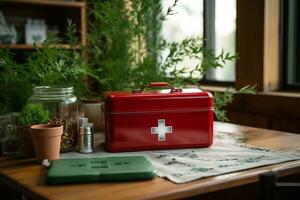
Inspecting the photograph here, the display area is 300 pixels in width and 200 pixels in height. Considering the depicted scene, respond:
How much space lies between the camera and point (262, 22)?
2.19 m

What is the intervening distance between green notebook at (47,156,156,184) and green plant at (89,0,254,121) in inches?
23.5

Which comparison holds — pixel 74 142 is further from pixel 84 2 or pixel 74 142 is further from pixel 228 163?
pixel 84 2

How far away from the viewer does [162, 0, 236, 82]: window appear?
2.65 meters

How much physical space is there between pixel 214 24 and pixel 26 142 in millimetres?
1805

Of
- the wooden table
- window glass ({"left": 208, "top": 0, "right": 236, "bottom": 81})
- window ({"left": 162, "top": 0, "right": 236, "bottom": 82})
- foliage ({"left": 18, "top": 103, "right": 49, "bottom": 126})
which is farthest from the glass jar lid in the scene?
window glass ({"left": 208, "top": 0, "right": 236, "bottom": 81})

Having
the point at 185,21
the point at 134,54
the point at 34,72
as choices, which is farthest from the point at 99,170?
the point at 185,21

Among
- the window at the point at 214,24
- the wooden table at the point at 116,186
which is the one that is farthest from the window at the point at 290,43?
the wooden table at the point at 116,186

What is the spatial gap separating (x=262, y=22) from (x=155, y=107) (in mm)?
1120

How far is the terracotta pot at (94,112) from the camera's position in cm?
162

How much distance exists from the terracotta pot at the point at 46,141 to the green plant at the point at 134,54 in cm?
53

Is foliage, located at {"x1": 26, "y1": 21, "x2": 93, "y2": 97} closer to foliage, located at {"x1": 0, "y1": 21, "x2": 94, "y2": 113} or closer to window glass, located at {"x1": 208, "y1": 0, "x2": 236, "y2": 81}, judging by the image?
foliage, located at {"x1": 0, "y1": 21, "x2": 94, "y2": 113}

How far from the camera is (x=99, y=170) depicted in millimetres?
1031

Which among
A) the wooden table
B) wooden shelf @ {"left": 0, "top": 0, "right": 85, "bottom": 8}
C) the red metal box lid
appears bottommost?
the wooden table

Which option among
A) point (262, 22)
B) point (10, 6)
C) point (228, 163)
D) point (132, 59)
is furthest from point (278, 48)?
point (10, 6)
